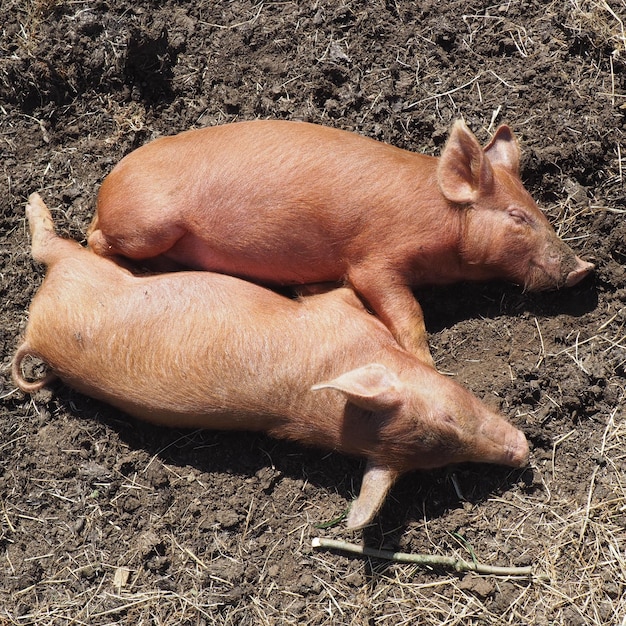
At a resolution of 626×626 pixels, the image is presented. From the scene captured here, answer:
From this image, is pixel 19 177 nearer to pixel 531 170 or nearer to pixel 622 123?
pixel 531 170

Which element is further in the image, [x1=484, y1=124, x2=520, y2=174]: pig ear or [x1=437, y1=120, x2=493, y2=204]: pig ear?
[x1=484, y1=124, x2=520, y2=174]: pig ear

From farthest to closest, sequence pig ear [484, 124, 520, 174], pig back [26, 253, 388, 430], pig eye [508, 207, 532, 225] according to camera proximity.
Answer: pig ear [484, 124, 520, 174], pig eye [508, 207, 532, 225], pig back [26, 253, 388, 430]

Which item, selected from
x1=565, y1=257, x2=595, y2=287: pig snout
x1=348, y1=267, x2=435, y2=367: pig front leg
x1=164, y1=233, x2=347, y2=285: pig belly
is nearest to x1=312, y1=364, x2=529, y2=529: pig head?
x1=348, y1=267, x2=435, y2=367: pig front leg

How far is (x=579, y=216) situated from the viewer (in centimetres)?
522

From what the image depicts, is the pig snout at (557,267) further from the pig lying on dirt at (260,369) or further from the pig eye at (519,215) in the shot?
the pig lying on dirt at (260,369)

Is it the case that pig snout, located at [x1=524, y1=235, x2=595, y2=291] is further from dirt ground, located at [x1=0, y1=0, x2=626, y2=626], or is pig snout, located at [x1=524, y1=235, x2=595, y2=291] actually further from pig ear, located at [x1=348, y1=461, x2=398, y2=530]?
pig ear, located at [x1=348, y1=461, x2=398, y2=530]

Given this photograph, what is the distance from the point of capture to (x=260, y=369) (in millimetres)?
4762

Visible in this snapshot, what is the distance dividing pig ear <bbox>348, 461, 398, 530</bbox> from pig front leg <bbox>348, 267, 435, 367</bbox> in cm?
78

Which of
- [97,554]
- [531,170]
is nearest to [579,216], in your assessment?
[531,170]

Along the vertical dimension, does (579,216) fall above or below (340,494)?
above

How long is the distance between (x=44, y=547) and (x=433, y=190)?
3660mm

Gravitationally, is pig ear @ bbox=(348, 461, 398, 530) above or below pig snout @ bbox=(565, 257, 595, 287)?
below

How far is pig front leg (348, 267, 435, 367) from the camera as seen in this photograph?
4.98 meters

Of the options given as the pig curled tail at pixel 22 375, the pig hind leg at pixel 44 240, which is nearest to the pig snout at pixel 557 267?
the pig hind leg at pixel 44 240
